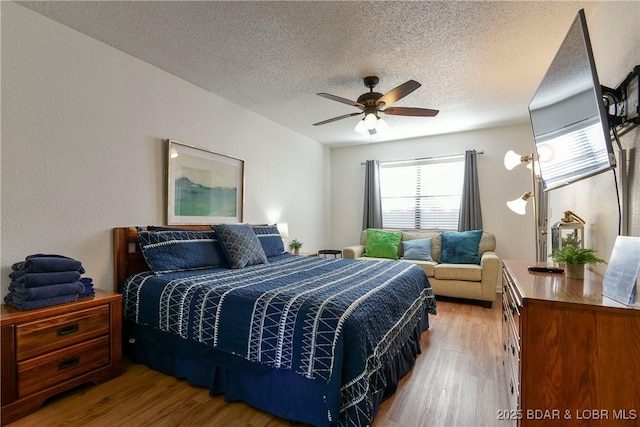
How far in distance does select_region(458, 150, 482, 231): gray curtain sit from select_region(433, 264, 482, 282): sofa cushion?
0.79 meters

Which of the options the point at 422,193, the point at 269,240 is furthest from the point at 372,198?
the point at 269,240

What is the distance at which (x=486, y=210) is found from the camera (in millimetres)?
4570

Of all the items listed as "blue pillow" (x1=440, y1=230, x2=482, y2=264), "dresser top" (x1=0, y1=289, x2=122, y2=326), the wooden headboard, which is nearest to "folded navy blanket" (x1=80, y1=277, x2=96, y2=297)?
"dresser top" (x1=0, y1=289, x2=122, y2=326)

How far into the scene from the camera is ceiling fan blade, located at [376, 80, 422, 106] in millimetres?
2279

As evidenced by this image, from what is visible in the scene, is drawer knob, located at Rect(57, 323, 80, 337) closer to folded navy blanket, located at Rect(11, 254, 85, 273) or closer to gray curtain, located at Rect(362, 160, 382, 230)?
folded navy blanket, located at Rect(11, 254, 85, 273)

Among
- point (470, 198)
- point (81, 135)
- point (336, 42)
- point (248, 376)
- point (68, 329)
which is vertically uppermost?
point (336, 42)

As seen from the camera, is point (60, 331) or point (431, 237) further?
point (431, 237)

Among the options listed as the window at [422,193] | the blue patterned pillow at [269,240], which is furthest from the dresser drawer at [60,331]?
the window at [422,193]

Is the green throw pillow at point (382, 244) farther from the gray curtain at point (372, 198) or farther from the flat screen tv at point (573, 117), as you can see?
the flat screen tv at point (573, 117)

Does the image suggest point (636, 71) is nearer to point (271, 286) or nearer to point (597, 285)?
point (597, 285)

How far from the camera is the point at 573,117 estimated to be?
1442mm

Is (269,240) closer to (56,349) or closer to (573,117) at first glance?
(56,349)

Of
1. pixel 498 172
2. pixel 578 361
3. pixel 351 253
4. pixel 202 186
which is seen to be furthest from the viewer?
pixel 351 253

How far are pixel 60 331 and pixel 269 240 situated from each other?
→ 1980mm
